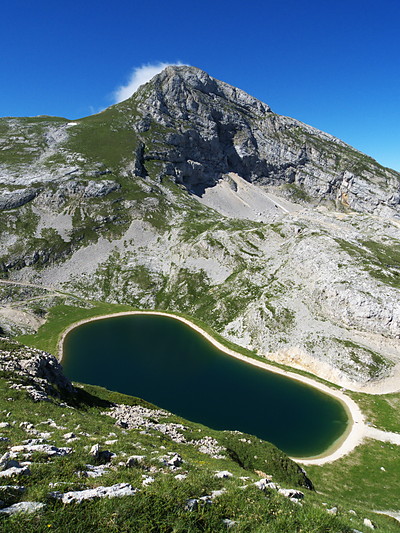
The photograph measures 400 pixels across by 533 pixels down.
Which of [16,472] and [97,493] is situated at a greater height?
[97,493]

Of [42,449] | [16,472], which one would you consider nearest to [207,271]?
[42,449]

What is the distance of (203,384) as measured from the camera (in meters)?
69.7

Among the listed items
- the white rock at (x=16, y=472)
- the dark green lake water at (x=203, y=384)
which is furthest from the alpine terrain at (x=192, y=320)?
the dark green lake water at (x=203, y=384)

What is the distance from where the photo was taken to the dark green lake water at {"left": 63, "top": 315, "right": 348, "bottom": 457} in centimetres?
5719

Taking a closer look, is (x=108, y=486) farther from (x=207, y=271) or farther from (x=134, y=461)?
(x=207, y=271)

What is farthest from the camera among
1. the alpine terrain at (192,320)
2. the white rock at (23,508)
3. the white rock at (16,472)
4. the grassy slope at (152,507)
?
the alpine terrain at (192,320)

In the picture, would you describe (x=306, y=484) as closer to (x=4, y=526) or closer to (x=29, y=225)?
(x=4, y=526)

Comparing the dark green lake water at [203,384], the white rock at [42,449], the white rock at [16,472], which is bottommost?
the dark green lake water at [203,384]

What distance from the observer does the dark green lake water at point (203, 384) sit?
57.2m

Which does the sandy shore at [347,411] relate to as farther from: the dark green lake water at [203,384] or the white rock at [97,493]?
the white rock at [97,493]

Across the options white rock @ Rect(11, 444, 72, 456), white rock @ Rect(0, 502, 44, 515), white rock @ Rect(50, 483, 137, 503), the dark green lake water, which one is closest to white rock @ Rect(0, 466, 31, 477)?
white rock @ Rect(50, 483, 137, 503)

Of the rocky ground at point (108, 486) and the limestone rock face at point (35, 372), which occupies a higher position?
the rocky ground at point (108, 486)

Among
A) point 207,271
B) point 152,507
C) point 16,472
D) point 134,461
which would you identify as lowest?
point 134,461

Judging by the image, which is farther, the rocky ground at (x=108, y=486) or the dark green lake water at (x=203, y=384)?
the dark green lake water at (x=203, y=384)
